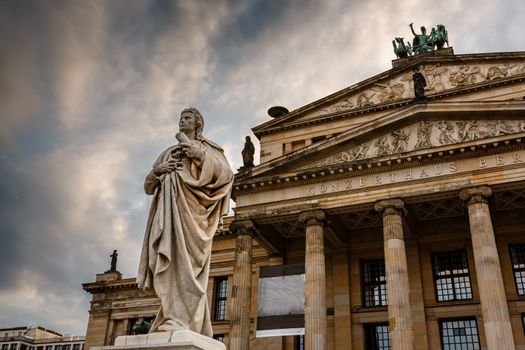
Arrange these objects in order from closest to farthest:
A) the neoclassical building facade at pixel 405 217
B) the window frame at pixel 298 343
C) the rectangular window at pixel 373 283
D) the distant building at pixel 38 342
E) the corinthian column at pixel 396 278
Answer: the corinthian column at pixel 396 278 < the neoclassical building facade at pixel 405 217 < the rectangular window at pixel 373 283 < the window frame at pixel 298 343 < the distant building at pixel 38 342

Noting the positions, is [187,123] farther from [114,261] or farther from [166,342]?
[114,261]

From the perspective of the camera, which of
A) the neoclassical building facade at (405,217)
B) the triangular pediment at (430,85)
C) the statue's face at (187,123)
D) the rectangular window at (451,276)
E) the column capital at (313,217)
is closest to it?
the statue's face at (187,123)

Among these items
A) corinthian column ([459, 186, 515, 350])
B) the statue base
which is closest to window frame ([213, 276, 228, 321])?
corinthian column ([459, 186, 515, 350])

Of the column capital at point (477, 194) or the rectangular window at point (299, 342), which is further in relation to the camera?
the rectangular window at point (299, 342)

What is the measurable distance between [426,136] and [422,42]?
13.2 metres

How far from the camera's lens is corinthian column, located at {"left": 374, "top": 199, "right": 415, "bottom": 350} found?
21906mm

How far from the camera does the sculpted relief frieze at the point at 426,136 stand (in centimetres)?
2481

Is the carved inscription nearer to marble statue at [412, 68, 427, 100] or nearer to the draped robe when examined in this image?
marble statue at [412, 68, 427, 100]

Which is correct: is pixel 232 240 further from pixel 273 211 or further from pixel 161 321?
Result: pixel 161 321

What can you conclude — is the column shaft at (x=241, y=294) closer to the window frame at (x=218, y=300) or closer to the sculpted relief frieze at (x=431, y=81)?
the window frame at (x=218, y=300)

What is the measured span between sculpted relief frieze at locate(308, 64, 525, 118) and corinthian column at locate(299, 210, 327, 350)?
10.5 m

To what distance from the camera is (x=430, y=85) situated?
32.4m

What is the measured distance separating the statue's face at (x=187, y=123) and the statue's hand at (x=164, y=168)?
1.55 feet

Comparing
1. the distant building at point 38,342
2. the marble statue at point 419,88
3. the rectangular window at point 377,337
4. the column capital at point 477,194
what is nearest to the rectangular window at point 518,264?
the column capital at point 477,194
